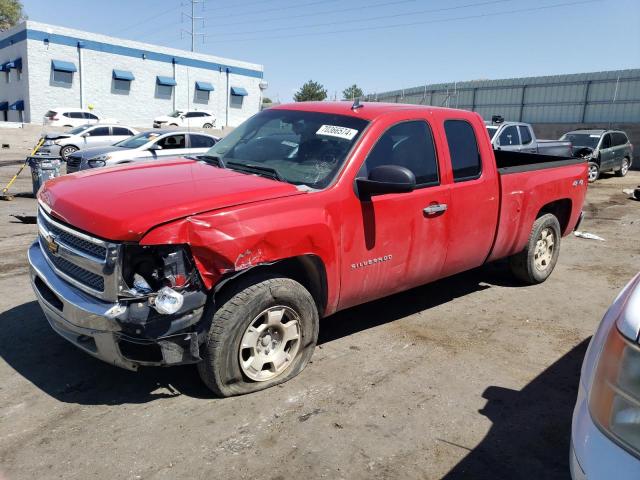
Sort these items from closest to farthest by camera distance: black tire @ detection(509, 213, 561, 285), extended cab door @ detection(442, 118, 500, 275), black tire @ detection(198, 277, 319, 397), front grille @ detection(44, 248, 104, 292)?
front grille @ detection(44, 248, 104, 292), black tire @ detection(198, 277, 319, 397), extended cab door @ detection(442, 118, 500, 275), black tire @ detection(509, 213, 561, 285)

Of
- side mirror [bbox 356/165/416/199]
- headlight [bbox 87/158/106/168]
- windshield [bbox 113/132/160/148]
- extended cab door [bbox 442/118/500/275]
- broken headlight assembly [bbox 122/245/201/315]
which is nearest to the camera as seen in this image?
broken headlight assembly [bbox 122/245/201/315]

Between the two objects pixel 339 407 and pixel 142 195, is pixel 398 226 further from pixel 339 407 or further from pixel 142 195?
pixel 142 195

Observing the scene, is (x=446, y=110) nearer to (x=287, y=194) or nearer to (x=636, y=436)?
(x=287, y=194)

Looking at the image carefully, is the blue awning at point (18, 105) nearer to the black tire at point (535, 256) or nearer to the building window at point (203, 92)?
the building window at point (203, 92)

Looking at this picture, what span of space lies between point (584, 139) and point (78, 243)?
19.0m

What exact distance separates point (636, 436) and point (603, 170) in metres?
19.4

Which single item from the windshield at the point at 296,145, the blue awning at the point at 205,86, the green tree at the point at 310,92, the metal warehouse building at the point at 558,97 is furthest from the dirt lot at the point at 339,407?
the green tree at the point at 310,92

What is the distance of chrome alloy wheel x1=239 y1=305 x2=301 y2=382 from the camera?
11.5 ft

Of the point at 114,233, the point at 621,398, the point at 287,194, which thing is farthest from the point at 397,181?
the point at 621,398

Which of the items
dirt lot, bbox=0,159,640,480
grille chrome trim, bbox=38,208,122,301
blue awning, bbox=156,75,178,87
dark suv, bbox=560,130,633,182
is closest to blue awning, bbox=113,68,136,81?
blue awning, bbox=156,75,178,87

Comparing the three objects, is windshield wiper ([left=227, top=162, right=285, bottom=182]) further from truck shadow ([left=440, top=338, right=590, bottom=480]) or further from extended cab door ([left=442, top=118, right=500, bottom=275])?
truck shadow ([left=440, top=338, right=590, bottom=480])

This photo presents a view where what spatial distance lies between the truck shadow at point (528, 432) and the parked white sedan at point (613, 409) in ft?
3.28

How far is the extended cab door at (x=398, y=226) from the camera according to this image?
154 inches

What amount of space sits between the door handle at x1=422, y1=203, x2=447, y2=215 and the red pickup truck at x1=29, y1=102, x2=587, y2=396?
0.06 feet
